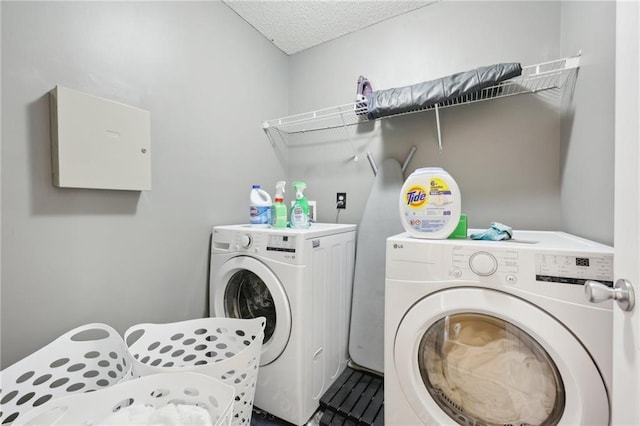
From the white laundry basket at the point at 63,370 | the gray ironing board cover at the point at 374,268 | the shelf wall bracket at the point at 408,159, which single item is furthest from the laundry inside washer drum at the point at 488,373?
the white laundry basket at the point at 63,370

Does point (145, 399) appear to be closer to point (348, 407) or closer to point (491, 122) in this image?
point (348, 407)

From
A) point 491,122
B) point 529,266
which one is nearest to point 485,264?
point 529,266

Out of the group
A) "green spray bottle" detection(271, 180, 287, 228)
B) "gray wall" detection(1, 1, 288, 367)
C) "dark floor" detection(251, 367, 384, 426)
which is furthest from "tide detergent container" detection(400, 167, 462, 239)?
"gray wall" detection(1, 1, 288, 367)

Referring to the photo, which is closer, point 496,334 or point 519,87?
point 496,334

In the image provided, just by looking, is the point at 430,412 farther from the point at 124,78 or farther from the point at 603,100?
the point at 124,78

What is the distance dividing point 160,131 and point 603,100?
1868 mm

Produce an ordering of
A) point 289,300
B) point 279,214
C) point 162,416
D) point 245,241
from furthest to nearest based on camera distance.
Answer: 1. point 279,214
2. point 245,241
3. point 289,300
4. point 162,416

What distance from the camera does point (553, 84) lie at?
1288mm

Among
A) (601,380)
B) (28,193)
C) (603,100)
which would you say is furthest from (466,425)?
(28,193)

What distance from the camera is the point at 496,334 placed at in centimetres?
84

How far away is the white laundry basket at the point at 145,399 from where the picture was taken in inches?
25.5

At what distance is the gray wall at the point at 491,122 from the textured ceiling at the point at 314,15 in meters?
0.07

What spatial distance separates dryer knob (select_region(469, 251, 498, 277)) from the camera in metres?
0.80

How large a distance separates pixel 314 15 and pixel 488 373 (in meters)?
2.14
